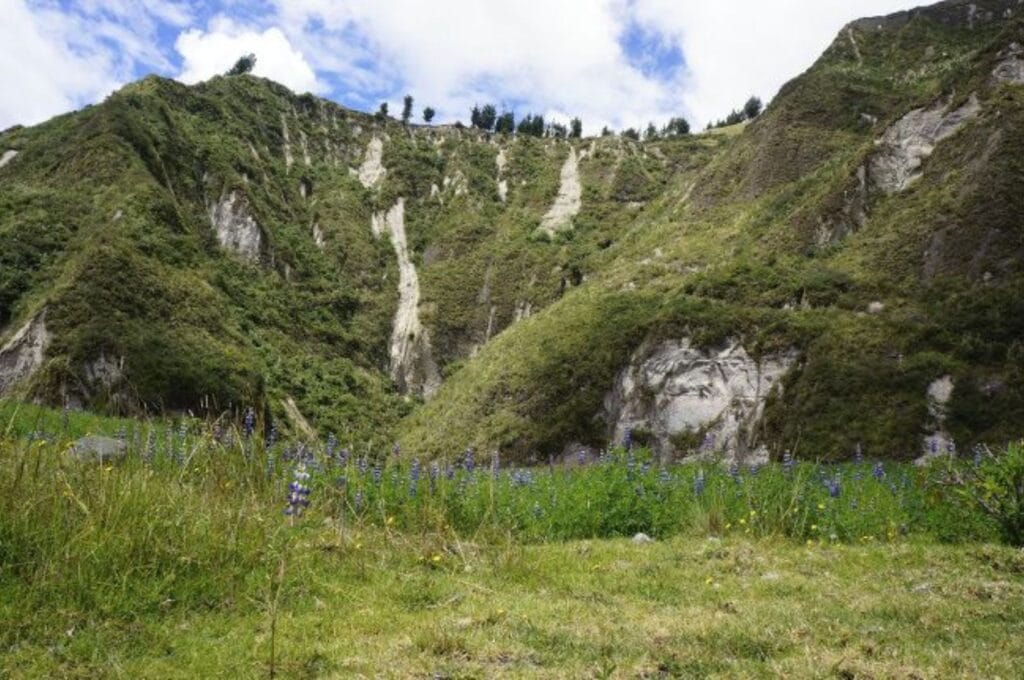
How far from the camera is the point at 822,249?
5372cm

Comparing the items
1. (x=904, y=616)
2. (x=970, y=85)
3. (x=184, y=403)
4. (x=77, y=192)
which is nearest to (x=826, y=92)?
(x=970, y=85)

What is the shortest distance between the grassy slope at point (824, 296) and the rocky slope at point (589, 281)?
7.5 inches

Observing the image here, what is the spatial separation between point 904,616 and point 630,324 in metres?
48.3

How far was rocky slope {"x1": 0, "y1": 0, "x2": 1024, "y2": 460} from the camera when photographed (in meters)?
41.3

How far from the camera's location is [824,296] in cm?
4706

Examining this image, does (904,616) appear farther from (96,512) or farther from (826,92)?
(826,92)

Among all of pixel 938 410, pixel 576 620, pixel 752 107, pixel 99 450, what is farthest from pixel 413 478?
pixel 752 107

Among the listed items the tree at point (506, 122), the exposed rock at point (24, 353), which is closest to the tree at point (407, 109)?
the tree at point (506, 122)

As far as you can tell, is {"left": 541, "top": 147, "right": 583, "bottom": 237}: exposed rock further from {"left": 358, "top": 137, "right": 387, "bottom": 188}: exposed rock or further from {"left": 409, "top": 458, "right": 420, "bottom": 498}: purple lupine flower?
{"left": 409, "top": 458, "right": 420, "bottom": 498}: purple lupine flower

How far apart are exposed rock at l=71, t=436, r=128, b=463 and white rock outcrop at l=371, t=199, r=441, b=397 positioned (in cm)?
8139

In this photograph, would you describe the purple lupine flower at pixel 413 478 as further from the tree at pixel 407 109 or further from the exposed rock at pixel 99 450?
the tree at pixel 407 109

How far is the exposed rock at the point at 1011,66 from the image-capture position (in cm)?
5269

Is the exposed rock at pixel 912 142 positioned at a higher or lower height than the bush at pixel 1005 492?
higher

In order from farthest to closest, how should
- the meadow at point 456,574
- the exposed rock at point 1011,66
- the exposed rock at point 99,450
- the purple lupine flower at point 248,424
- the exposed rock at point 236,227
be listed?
the exposed rock at point 236,227 → the exposed rock at point 1011,66 → the purple lupine flower at point 248,424 → the exposed rock at point 99,450 → the meadow at point 456,574
